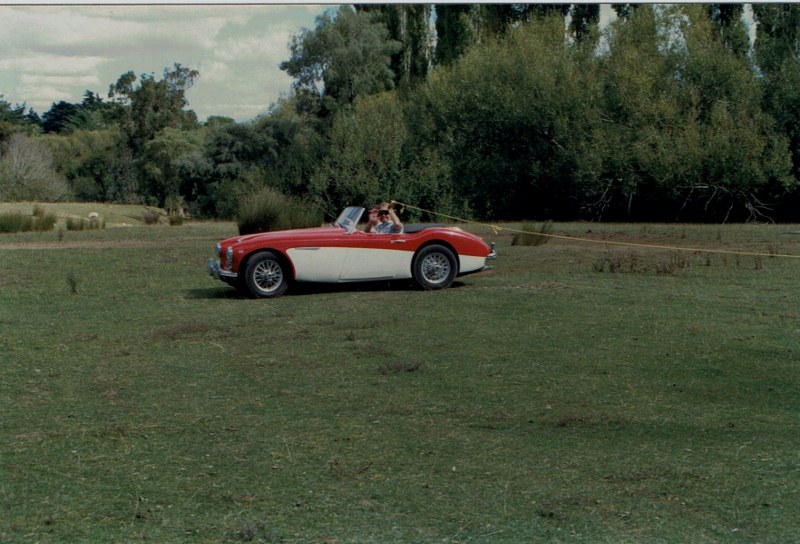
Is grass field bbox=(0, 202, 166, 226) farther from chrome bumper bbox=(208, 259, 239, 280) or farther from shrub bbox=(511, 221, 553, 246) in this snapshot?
chrome bumper bbox=(208, 259, 239, 280)

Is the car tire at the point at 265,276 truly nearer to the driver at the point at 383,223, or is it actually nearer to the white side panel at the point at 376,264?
the white side panel at the point at 376,264

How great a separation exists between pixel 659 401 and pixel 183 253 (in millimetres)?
16180

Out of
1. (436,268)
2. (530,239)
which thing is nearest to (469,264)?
(436,268)

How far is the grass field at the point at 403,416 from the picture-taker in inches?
192

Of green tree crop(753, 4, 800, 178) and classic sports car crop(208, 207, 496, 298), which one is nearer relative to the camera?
classic sports car crop(208, 207, 496, 298)

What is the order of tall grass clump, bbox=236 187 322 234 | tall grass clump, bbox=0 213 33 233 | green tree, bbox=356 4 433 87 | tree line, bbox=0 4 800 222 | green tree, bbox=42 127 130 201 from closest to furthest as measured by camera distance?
tall grass clump, bbox=236 187 322 234, tree line, bbox=0 4 800 222, tall grass clump, bbox=0 213 33 233, green tree, bbox=356 4 433 87, green tree, bbox=42 127 130 201

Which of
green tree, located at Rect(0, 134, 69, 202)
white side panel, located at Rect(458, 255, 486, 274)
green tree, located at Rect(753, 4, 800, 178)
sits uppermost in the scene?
green tree, located at Rect(753, 4, 800, 178)

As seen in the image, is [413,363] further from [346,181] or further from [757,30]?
[757,30]

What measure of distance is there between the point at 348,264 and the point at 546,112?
76.3 feet

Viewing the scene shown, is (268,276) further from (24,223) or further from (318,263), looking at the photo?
(24,223)

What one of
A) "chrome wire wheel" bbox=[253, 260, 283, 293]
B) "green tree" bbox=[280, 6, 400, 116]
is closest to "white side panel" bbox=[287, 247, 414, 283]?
"chrome wire wheel" bbox=[253, 260, 283, 293]

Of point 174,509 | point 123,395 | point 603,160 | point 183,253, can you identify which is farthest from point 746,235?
point 174,509

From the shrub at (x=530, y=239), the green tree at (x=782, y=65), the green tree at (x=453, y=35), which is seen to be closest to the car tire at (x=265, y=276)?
the shrub at (x=530, y=239)

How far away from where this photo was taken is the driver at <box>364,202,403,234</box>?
14.7 metres
